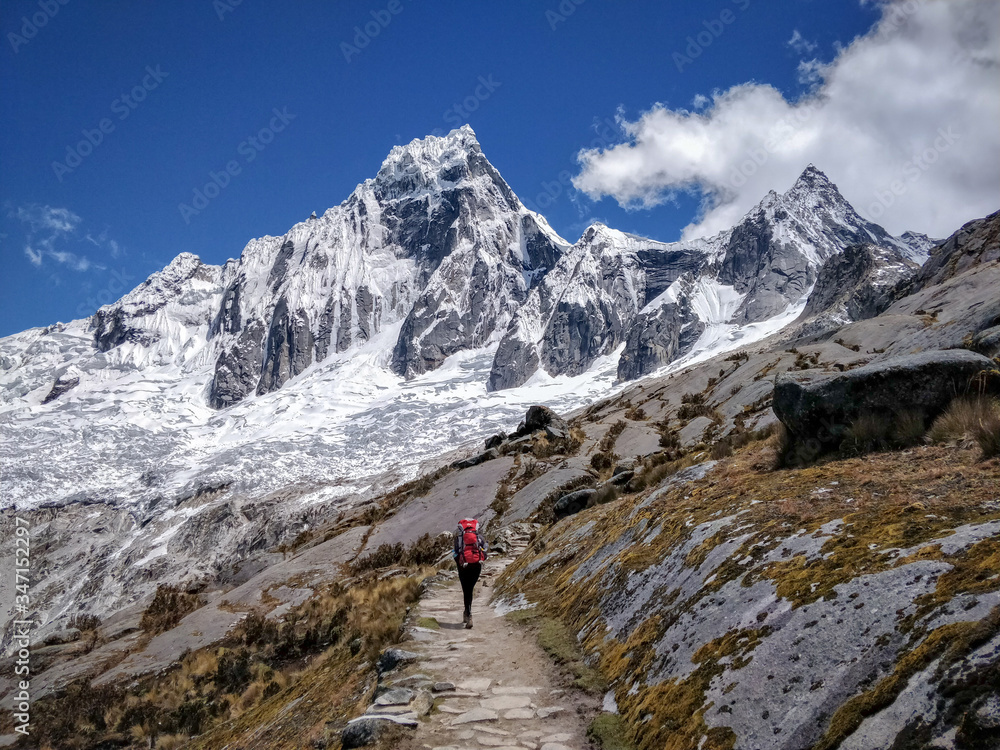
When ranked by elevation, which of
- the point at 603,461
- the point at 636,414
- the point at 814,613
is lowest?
the point at 814,613

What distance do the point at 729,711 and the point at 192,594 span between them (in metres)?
23.9

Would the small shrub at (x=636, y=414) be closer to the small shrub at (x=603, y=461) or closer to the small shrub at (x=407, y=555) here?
Result: the small shrub at (x=603, y=461)

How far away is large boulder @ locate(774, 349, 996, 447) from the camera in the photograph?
7.72 m

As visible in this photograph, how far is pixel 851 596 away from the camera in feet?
12.5

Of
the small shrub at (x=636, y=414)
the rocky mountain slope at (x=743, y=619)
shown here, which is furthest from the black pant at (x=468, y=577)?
the small shrub at (x=636, y=414)

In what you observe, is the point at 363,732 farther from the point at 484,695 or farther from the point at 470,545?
the point at 470,545

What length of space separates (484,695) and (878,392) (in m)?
6.80

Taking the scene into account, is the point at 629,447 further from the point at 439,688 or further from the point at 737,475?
the point at 439,688

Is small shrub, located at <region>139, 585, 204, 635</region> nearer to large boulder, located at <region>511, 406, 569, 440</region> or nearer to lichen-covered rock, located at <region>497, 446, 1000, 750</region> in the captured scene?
lichen-covered rock, located at <region>497, 446, 1000, 750</region>

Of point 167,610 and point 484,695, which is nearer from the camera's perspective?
point 484,695

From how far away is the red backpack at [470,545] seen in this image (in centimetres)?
1026

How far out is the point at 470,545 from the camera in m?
10.5

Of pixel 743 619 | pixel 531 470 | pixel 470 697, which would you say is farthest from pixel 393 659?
pixel 531 470

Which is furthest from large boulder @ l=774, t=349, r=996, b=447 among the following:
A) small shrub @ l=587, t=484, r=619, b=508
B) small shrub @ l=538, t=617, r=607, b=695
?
small shrub @ l=587, t=484, r=619, b=508
